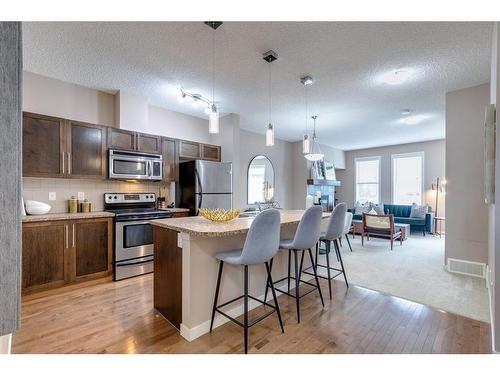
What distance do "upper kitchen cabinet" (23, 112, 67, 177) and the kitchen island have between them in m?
1.72

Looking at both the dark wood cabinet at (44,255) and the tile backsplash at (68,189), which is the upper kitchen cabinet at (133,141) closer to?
the tile backsplash at (68,189)

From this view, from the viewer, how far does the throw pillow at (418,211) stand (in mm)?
6812

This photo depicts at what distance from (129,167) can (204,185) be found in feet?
3.83

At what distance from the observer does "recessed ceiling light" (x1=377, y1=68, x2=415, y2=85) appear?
300 cm

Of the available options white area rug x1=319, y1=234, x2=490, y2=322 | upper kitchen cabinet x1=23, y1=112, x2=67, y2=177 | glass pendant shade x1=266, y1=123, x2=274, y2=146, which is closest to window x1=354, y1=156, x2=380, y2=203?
white area rug x1=319, y1=234, x2=490, y2=322

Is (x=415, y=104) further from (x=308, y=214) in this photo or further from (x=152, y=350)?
(x=152, y=350)

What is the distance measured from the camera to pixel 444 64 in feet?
9.26

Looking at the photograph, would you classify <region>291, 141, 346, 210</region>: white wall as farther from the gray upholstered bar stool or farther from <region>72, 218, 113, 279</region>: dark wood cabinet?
the gray upholstered bar stool

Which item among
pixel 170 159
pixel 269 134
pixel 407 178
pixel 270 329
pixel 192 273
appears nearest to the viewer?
pixel 192 273

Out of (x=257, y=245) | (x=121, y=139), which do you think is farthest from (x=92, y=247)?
(x=257, y=245)

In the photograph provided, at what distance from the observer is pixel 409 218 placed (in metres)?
6.95

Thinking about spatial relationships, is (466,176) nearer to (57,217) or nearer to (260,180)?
(260,180)

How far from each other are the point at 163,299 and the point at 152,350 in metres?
0.51
